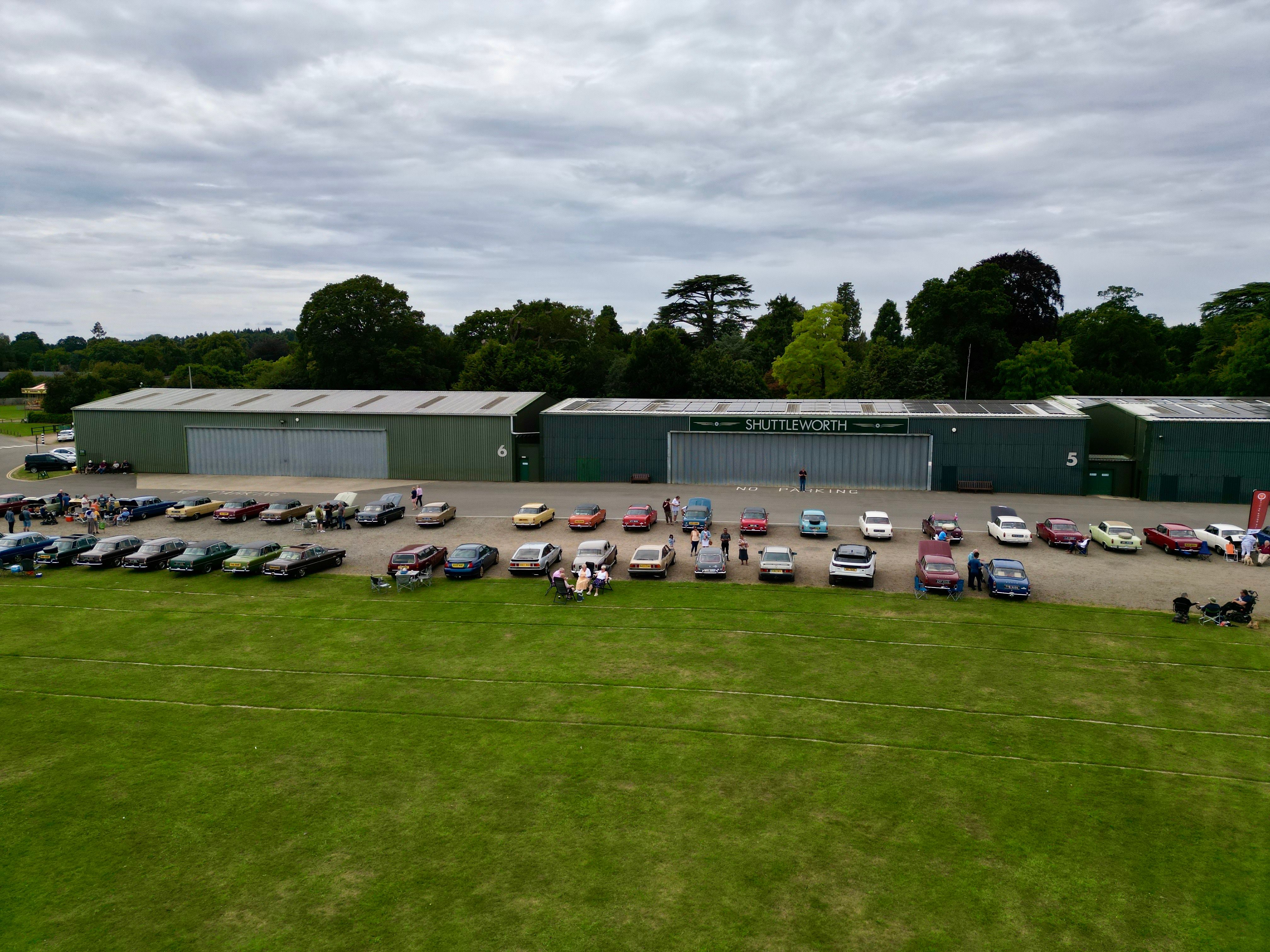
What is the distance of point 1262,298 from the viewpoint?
9431cm

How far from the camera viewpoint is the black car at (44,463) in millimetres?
61875

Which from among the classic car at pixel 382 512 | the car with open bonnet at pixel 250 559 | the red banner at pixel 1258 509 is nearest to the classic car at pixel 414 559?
the car with open bonnet at pixel 250 559

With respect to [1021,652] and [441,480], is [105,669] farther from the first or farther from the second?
[441,480]

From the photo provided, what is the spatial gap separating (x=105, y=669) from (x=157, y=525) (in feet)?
76.0

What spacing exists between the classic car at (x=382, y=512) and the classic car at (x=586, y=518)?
9.45m

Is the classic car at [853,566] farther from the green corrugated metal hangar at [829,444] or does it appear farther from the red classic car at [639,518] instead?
the green corrugated metal hangar at [829,444]

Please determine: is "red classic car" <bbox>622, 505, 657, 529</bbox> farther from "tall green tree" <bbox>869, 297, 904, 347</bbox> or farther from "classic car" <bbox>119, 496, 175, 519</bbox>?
"tall green tree" <bbox>869, 297, 904, 347</bbox>

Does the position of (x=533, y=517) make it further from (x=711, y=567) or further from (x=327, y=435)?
(x=327, y=435)

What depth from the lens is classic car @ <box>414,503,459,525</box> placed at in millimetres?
41188

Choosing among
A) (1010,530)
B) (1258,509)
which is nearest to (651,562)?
(1010,530)

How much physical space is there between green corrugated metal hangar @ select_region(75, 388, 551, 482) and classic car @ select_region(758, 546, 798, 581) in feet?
91.5

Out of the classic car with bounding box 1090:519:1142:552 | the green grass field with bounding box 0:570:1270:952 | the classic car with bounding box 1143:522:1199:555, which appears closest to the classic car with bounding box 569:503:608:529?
the green grass field with bounding box 0:570:1270:952

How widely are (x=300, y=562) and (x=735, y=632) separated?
17774 millimetres

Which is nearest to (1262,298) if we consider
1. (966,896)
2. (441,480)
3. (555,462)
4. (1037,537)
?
(1037,537)
